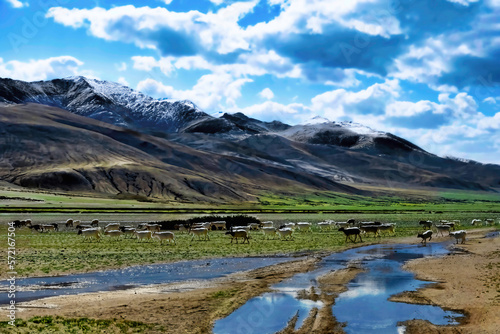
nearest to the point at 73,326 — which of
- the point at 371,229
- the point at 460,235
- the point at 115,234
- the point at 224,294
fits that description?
the point at 224,294

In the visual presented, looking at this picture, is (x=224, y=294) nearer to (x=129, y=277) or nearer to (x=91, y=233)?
(x=129, y=277)

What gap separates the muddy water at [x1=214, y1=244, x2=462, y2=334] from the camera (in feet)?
56.1

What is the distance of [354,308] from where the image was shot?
1952cm

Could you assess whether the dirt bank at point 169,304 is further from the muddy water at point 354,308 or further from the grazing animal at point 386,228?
the grazing animal at point 386,228

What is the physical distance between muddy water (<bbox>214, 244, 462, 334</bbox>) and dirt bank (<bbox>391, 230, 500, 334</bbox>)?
71cm

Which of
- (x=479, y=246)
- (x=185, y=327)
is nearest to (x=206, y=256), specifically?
(x=185, y=327)

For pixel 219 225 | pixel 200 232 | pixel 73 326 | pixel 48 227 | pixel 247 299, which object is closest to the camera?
pixel 73 326

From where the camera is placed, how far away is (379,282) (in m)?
25.3

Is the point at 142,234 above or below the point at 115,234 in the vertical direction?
above

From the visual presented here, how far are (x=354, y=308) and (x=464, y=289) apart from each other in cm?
674

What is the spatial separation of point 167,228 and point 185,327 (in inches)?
1726

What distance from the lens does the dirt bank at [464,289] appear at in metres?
16.8

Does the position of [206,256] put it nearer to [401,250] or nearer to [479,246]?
[401,250]

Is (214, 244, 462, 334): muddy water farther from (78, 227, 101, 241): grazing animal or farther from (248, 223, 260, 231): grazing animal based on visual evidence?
(248, 223, 260, 231): grazing animal
